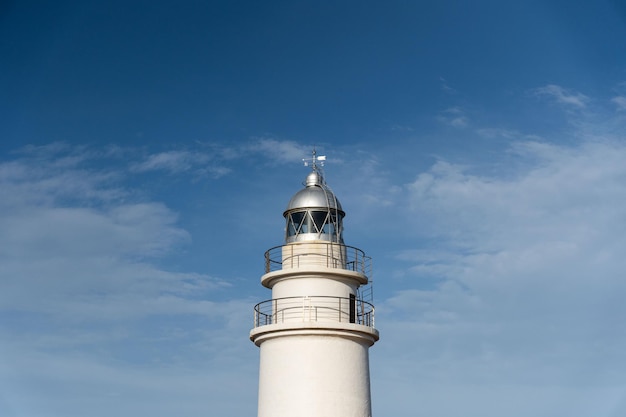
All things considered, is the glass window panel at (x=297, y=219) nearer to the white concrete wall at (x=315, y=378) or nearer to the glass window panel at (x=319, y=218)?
the glass window panel at (x=319, y=218)

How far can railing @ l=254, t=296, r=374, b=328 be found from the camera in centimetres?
2730

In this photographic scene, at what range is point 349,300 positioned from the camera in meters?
28.1

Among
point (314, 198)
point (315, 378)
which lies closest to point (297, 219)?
point (314, 198)

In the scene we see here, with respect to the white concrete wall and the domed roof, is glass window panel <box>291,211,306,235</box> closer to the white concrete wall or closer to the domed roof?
the domed roof

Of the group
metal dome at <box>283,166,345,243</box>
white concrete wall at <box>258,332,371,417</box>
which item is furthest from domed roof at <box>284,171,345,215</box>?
white concrete wall at <box>258,332,371,417</box>

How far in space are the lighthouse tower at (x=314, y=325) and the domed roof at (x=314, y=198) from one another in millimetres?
32

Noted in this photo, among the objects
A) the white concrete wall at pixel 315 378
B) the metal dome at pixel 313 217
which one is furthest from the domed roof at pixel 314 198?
the white concrete wall at pixel 315 378

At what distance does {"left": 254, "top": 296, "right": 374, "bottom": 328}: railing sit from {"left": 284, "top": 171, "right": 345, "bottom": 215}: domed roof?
3046 millimetres

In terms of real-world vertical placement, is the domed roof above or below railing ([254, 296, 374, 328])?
above

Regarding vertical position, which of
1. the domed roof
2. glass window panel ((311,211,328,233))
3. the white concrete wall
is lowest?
the white concrete wall

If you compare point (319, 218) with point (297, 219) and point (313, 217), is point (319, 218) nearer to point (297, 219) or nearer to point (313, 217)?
point (313, 217)

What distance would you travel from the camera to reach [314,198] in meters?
28.8

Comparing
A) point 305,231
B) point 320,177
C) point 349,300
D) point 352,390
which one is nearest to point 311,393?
point 352,390

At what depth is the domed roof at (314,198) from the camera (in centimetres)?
2875
